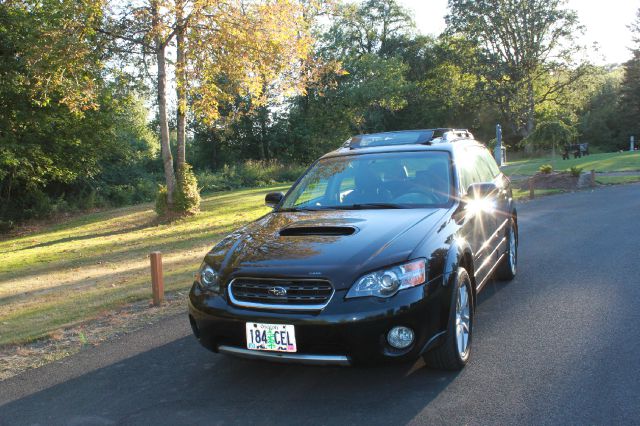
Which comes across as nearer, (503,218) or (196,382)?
(196,382)

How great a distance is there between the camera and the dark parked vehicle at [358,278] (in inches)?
138

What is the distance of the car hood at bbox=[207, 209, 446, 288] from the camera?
360cm

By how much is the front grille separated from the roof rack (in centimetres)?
257

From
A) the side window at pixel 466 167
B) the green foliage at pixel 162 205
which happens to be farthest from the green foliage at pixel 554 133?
the side window at pixel 466 167

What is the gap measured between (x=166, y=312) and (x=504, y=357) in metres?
3.93

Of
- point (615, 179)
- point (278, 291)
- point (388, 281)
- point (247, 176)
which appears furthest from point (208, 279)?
point (247, 176)

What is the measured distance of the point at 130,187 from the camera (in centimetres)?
3025

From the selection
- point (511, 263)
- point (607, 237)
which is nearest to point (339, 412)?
point (511, 263)

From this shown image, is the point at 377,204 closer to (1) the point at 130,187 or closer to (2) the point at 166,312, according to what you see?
(2) the point at 166,312

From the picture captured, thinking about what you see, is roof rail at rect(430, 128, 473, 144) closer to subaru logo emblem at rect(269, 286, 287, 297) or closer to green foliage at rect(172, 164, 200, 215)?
subaru logo emblem at rect(269, 286, 287, 297)

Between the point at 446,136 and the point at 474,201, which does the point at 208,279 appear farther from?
the point at 446,136

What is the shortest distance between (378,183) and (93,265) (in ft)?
26.5

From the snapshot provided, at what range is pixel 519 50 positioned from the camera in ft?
157

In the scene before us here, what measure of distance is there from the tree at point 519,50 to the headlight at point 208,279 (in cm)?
4798
